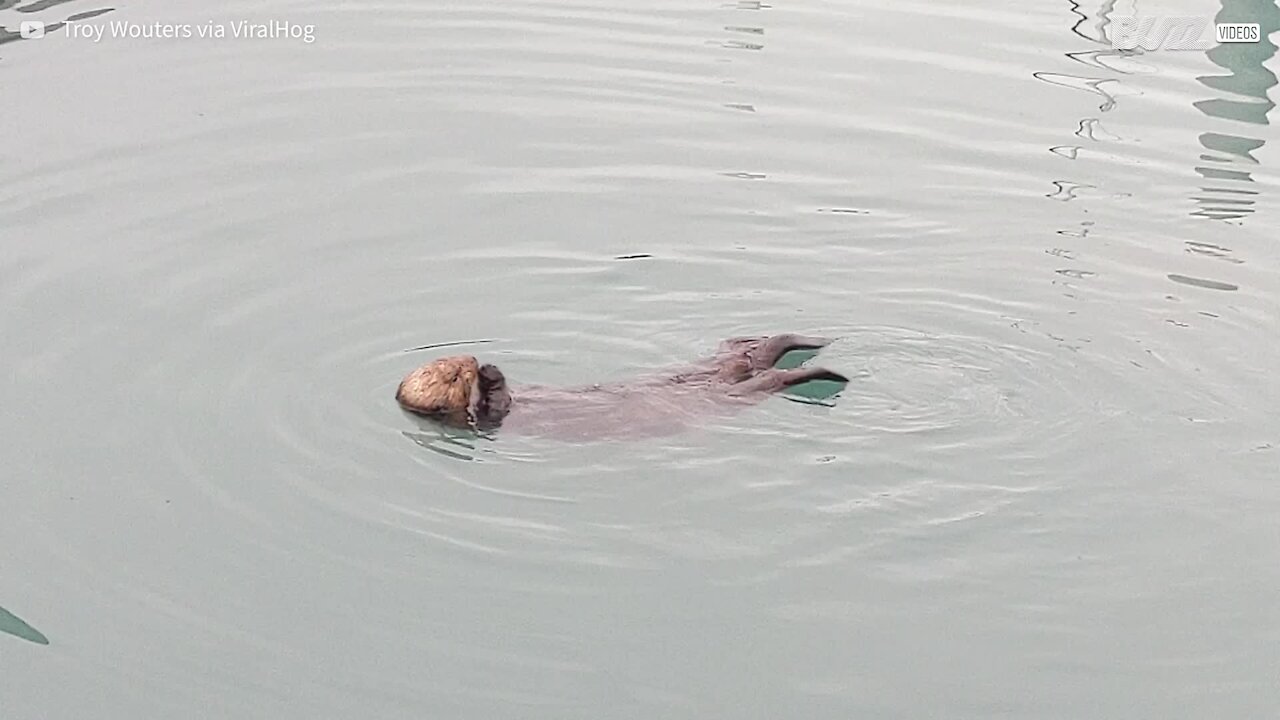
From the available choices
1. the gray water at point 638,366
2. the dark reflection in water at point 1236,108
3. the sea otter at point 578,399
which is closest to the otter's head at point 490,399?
the sea otter at point 578,399

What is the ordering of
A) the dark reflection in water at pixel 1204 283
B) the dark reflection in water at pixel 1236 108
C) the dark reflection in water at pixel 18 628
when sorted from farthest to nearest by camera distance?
the dark reflection in water at pixel 1236 108 → the dark reflection in water at pixel 1204 283 → the dark reflection in water at pixel 18 628

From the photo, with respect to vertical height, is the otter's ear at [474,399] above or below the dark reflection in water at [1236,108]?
below

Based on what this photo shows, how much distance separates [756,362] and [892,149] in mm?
2904

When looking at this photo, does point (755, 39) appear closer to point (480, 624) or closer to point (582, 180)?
point (582, 180)

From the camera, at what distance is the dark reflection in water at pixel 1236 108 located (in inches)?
341

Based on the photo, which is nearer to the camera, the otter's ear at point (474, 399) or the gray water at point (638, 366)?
the gray water at point (638, 366)

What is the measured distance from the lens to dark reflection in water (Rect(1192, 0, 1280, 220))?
8672mm

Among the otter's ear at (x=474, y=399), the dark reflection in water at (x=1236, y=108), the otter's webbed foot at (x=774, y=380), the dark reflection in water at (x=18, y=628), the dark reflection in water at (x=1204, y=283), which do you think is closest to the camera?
the dark reflection in water at (x=18, y=628)

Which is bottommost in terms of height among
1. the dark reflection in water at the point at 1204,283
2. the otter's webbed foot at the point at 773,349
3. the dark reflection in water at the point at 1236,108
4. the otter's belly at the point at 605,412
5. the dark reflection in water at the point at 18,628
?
→ the dark reflection in water at the point at 18,628

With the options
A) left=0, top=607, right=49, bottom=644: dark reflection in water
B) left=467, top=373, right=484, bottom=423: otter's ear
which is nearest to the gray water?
left=0, top=607, right=49, bottom=644: dark reflection in water

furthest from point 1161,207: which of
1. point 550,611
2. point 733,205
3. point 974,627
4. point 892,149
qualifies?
point 550,611

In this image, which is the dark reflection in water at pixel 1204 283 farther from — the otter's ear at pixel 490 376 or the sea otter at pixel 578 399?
the otter's ear at pixel 490 376

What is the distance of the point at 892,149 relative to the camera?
30.1 ft

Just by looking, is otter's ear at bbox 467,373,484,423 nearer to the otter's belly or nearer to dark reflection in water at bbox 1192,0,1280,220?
the otter's belly
